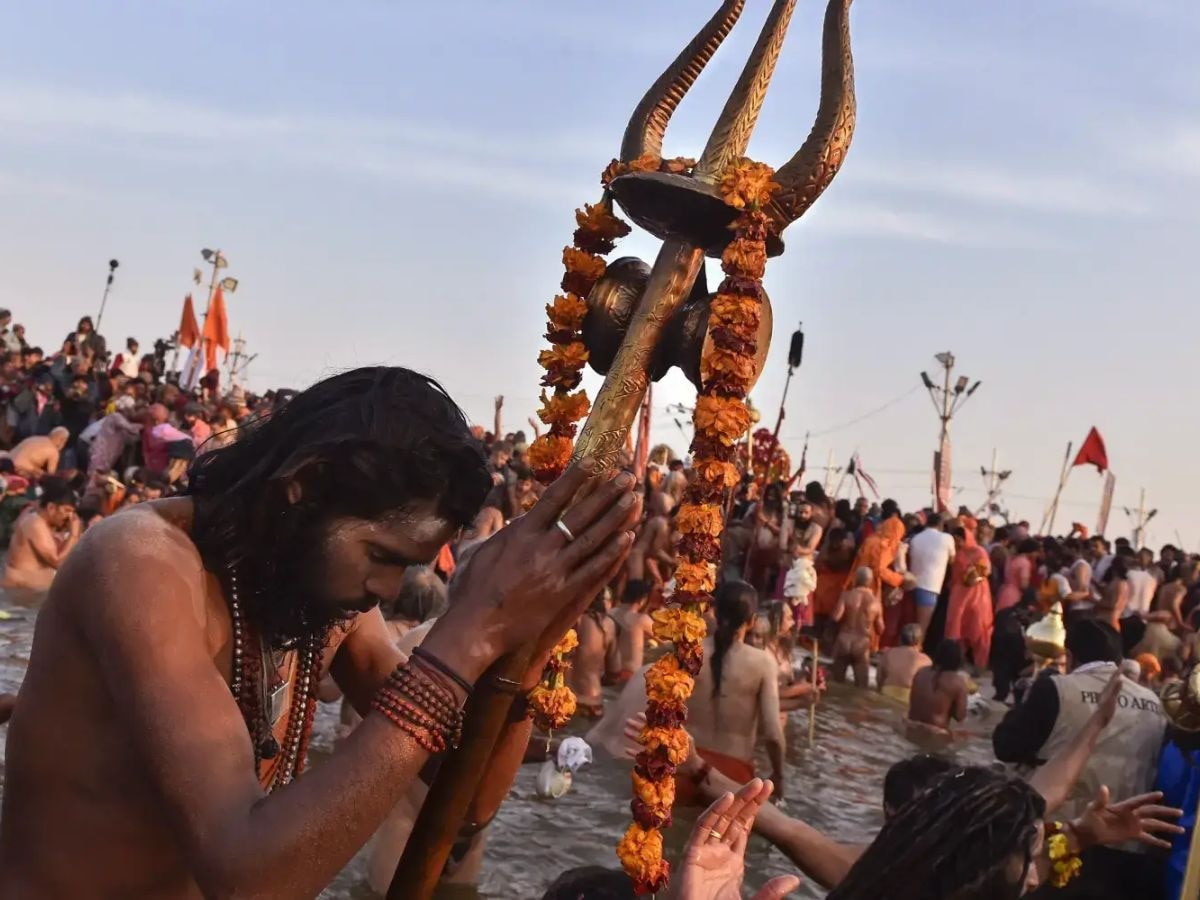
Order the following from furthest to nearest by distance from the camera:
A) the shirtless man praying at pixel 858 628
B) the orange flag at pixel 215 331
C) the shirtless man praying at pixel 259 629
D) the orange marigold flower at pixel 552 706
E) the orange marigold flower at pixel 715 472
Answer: the orange flag at pixel 215 331 < the shirtless man praying at pixel 858 628 < the orange marigold flower at pixel 715 472 < the orange marigold flower at pixel 552 706 < the shirtless man praying at pixel 259 629

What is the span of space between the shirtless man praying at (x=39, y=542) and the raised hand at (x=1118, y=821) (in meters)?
9.38

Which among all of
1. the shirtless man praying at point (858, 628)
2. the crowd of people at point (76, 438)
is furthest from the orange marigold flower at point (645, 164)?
the shirtless man praying at point (858, 628)

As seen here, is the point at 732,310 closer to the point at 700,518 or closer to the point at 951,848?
the point at 700,518

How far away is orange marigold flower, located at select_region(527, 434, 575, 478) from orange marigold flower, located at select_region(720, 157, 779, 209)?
28.4 inches

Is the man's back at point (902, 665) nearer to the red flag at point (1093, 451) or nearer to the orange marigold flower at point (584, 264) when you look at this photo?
the orange marigold flower at point (584, 264)

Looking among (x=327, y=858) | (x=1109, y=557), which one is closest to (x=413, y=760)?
(x=327, y=858)

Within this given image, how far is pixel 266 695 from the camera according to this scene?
2234 mm

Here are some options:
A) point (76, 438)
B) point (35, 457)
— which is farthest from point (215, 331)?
point (35, 457)

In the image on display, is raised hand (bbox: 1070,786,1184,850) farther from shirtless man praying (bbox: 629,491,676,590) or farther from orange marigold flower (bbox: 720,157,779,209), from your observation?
shirtless man praying (bbox: 629,491,676,590)

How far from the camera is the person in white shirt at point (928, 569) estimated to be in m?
16.0

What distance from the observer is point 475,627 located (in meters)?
1.91

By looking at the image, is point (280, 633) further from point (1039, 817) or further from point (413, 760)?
point (1039, 817)

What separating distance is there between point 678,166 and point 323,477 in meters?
1.26

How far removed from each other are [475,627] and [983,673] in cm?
1654
